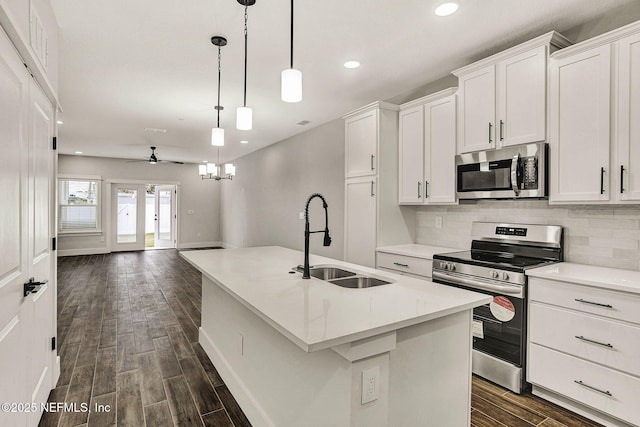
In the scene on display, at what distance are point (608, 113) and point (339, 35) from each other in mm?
1919

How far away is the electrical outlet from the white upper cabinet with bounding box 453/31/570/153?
2165 mm

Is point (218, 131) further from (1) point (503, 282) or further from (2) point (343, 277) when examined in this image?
A: (1) point (503, 282)

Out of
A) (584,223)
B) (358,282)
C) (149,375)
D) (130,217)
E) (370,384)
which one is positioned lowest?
(149,375)

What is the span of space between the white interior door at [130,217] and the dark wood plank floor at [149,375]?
488cm

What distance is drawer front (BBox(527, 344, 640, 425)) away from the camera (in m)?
1.94

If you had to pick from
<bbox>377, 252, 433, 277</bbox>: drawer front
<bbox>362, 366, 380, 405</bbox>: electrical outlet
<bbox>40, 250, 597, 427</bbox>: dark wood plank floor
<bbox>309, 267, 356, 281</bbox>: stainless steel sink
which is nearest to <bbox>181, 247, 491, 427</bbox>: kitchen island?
<bbox>362, 366, 380, 405</bbox>: electrical outlet

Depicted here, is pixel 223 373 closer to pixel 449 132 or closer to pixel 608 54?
pixel 449 132

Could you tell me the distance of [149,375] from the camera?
104 inches

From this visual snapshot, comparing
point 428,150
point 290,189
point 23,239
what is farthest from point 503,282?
point 290,189

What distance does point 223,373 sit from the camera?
258 centimetres

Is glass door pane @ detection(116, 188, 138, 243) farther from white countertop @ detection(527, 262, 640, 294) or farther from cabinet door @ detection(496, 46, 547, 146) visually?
white countertop @ detection(527, 262, 640, 294)

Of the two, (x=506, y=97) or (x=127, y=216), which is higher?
(x=506, y=97)

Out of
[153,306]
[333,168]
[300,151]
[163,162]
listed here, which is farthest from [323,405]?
[163,162]

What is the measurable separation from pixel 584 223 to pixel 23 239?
3.52 metres
